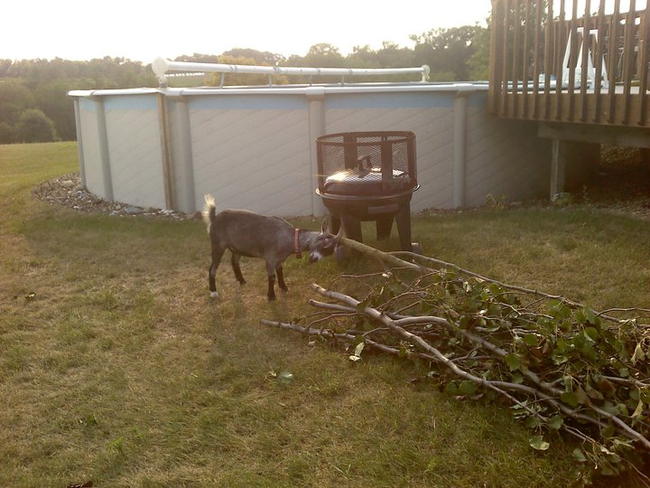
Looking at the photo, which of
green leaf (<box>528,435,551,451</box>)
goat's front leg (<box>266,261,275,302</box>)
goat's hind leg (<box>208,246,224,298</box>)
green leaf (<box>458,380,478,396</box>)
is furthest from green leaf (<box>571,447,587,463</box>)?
goat's hind leg (<box>208,246,224,298</box>)

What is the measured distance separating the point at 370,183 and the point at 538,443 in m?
3.12

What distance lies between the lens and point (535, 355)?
3.67m

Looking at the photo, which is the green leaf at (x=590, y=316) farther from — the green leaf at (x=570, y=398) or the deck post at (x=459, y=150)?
the deck post at (x=459, y=150)

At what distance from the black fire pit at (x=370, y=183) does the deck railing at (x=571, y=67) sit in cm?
259

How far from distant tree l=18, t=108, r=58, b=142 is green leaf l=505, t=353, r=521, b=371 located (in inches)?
1585

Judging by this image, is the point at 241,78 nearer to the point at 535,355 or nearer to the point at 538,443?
the point at 535,355

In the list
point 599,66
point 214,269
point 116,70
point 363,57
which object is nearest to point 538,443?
point 214,269

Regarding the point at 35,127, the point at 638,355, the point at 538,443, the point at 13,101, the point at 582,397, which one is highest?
the point at 13,101

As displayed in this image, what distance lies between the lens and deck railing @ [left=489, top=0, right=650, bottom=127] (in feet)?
23.5

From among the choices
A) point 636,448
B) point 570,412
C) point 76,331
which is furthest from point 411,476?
point 76,331

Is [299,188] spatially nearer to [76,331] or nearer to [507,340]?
[76,331]

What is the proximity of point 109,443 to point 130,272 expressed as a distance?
11.2 feet

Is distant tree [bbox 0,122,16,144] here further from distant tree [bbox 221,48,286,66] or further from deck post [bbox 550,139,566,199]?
deck post [bbox 550,139,566,199]

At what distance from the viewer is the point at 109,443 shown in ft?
12.3
